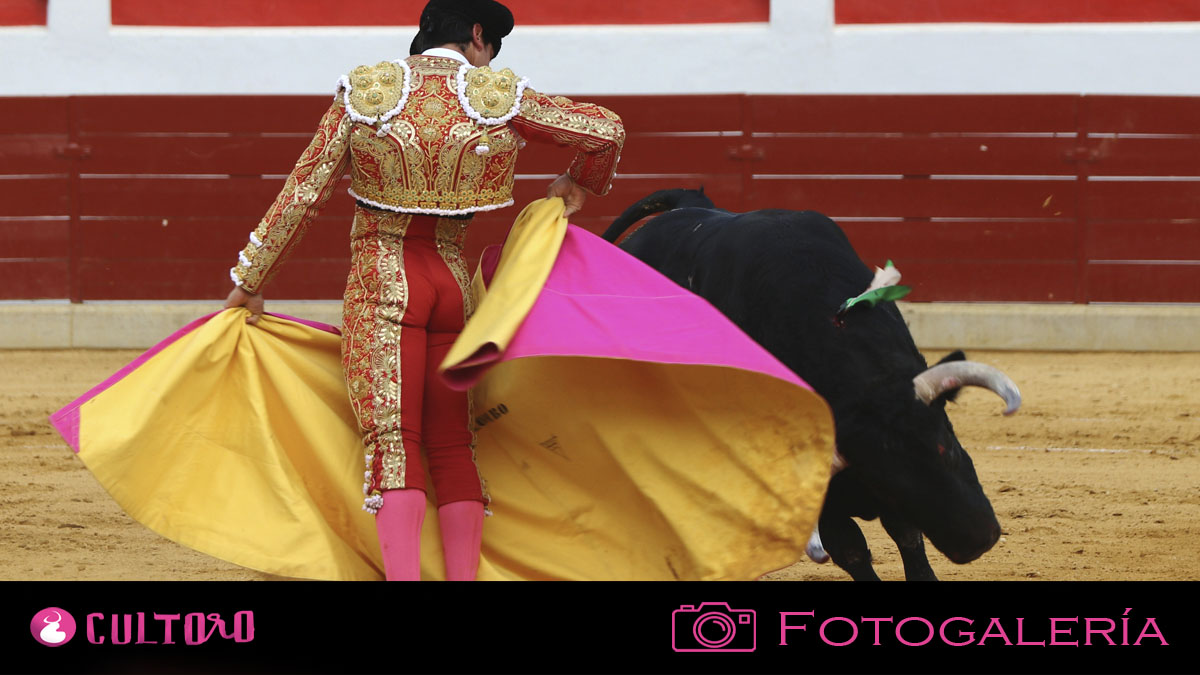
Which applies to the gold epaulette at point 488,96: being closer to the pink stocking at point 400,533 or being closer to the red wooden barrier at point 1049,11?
the pink stocking at point 400,533

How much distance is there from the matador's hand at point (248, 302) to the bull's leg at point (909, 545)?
1173 mm

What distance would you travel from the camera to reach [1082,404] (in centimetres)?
577

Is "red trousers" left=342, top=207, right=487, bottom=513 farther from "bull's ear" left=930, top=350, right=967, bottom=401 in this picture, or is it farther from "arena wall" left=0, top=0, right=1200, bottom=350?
"arena wall" left=0, top=0, right=1200, bottom=350

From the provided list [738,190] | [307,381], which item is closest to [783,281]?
[307,381]

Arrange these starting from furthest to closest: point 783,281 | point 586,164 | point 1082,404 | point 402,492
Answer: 1. point 1082,404
2. point 783,281
3. point 586,164
4. point 402,492

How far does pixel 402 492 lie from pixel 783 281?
885 mm

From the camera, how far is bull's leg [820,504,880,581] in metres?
2.99

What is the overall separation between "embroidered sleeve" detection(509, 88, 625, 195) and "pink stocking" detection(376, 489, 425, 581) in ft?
2.05

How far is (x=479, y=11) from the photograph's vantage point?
2488mm

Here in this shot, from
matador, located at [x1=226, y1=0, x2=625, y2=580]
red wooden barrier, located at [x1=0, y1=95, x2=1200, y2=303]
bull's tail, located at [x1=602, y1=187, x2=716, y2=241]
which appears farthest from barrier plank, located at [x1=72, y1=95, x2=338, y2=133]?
matador, located at [x1=226, y1=0, x2=625, y2=580]

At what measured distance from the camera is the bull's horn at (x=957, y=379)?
243 centimetres

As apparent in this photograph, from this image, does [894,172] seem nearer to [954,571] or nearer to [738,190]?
[738,190]

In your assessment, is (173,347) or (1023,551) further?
(1023,551)

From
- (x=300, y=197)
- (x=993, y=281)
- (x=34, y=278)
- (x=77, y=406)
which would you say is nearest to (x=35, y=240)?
(x=34, y=278)
